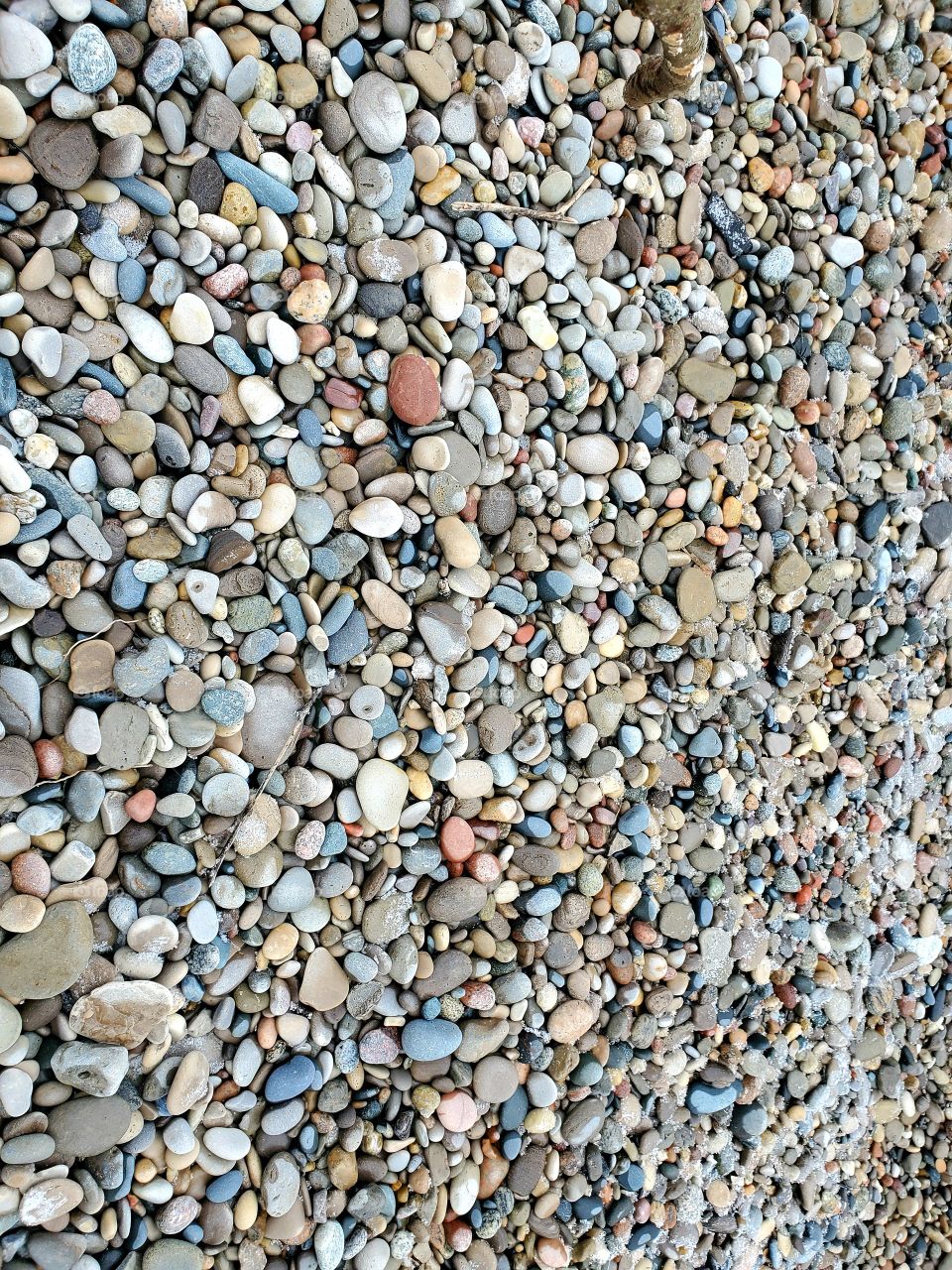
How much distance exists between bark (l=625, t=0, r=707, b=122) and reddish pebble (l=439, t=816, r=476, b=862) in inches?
35.2

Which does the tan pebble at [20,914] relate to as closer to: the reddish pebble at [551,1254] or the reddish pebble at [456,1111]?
the reddish pebble at [456,1111]

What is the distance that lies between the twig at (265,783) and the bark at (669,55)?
79 centimetres

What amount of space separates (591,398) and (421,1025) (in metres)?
0.80

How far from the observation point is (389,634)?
1.08 m

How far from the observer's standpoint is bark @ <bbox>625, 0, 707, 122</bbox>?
93 cm

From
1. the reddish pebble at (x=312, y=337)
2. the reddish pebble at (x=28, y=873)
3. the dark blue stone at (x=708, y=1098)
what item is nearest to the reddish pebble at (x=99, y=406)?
the reddish pebble at (x=312, y=337)

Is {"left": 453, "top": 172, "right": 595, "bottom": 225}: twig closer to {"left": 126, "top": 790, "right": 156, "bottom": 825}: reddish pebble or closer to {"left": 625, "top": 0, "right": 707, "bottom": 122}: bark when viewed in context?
{"left": 625, "top": 0, "right": 707, "bottom": 122}: bark

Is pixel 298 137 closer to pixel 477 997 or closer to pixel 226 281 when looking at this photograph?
pixel 226 281

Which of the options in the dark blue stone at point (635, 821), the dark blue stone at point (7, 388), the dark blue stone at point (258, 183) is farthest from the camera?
the dark blue stone at point (635, 821)

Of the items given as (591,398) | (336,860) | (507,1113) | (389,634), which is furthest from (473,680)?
(507,1113)

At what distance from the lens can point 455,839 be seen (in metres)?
1.12

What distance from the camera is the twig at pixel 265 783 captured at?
3.29 feet

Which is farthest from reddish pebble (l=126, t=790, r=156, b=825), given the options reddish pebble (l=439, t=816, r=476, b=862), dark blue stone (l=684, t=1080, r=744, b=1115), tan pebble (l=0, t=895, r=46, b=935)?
dark blue stone (l=684, t=1080, r=744, b=1115)

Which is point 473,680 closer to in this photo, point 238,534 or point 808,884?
point 238,534
